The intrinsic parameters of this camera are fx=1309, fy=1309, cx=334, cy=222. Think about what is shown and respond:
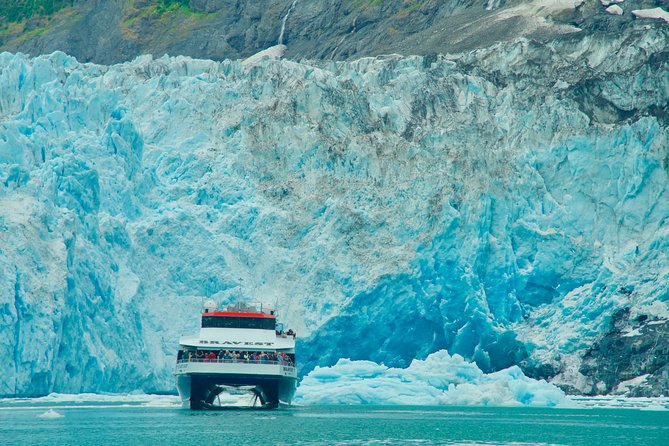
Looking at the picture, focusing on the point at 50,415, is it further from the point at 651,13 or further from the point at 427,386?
the point at 651,13

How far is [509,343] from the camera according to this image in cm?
4719

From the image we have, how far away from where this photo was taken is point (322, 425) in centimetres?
3456

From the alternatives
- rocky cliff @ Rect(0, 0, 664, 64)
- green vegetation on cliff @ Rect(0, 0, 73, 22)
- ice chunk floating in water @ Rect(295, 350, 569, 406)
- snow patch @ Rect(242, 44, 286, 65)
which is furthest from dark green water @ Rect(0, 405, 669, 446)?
green vegetation on cliff @ Rect(0, 0, 73, 22)

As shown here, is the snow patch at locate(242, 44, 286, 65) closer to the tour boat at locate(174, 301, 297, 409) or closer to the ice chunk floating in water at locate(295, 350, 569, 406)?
the ice chunk floating in water at locate(295, 350, 569, 406)

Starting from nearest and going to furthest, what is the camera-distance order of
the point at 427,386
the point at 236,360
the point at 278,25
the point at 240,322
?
the point at 236,360, the point at 240,322, the point at 427,386, the point at 278,25

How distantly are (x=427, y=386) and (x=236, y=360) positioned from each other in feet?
29.1

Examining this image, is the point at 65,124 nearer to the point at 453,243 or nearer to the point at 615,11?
the point at 453,243

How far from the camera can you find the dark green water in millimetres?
30625

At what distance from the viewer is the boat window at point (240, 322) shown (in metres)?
39.2

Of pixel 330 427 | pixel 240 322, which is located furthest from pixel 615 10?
pixel 330 427

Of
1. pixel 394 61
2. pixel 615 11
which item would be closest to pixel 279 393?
pixel 394 61

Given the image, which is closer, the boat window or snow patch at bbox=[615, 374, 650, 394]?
the boat window

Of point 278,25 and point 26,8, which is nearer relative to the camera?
point 278,25

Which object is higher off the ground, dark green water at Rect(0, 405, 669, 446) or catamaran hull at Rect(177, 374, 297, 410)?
catamaran hull at Rect(177, 374, 297, 410)
